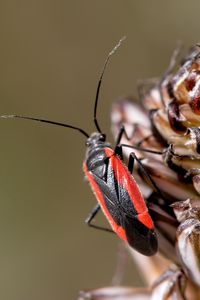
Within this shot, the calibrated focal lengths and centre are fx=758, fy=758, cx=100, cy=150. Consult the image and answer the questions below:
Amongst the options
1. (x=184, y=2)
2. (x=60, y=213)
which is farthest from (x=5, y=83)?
(x=184, y=2)

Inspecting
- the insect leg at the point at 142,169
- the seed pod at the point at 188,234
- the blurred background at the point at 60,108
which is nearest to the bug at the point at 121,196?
the insect leg at the point at 142,169

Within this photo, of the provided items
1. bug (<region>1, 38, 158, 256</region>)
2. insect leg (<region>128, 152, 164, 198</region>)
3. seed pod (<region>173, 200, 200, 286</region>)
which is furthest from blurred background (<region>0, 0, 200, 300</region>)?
seed pod (<region>173, 200, 200, 286</region>)

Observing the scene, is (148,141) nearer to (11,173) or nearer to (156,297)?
(156,297)

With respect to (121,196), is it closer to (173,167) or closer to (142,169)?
(142,169)

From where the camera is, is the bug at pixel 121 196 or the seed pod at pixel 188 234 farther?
the bug at pixel 121 196

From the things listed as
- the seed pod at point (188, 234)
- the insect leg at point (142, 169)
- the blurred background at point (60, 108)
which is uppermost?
the insect leg at point (142, 169)

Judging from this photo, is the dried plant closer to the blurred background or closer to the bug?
the bug

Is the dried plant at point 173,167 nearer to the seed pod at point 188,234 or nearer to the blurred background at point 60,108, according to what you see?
the seed pod at point 188,234
